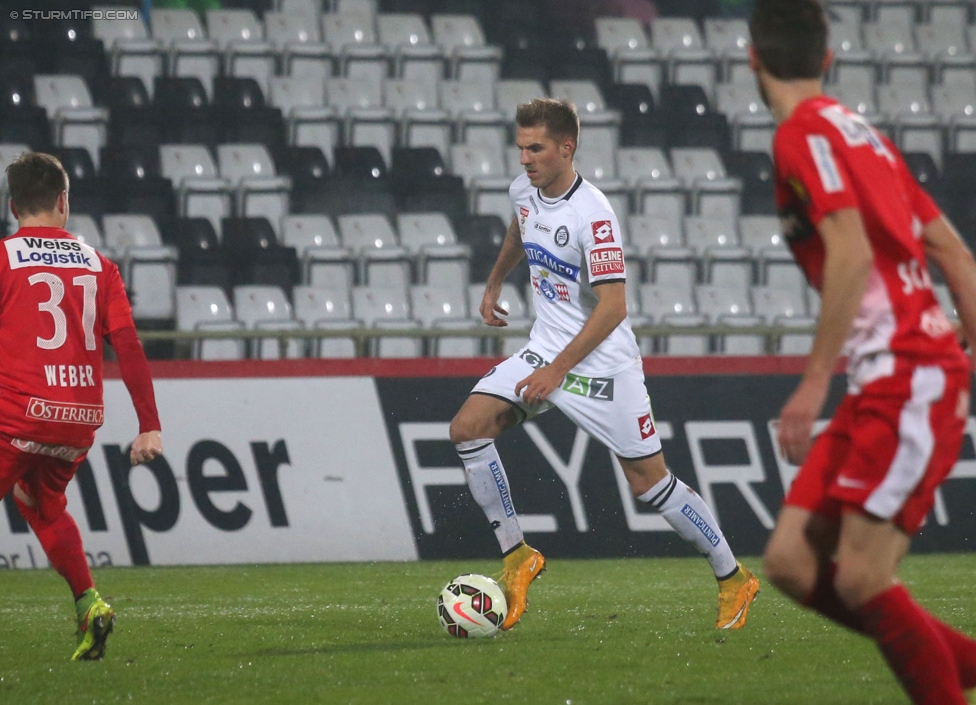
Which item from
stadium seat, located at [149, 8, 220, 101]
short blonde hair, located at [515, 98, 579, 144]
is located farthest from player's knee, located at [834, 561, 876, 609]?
stadium seat, located at [149, 8, 220, 101]

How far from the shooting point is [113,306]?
516 centimetres

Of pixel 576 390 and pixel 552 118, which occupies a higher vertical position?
pixel 552 118

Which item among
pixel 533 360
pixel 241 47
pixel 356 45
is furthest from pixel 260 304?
pixel 533 360

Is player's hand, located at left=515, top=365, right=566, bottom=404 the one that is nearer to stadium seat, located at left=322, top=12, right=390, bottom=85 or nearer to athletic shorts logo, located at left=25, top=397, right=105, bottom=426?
athletic shorts logo, located at left=25, top=397, right=105, bottom=426

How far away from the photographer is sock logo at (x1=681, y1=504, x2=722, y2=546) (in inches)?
234

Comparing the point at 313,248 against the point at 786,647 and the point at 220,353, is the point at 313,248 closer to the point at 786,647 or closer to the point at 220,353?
the point at 220,353

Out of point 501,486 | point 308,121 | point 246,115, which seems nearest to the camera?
point 501,486

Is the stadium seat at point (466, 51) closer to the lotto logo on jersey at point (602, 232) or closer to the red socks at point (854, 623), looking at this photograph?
the lotto logo on jersey at point (602, 232)

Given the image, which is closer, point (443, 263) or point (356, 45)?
point (443, 263)

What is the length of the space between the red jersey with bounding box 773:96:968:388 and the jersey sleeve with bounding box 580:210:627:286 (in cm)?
261

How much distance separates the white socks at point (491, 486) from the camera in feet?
19.7

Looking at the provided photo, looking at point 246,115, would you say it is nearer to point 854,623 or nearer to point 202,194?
point 202,194

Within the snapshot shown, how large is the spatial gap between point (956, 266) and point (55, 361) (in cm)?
330

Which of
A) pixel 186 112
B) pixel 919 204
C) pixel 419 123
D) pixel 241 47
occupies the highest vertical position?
pixel 241 47
